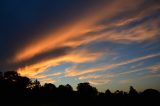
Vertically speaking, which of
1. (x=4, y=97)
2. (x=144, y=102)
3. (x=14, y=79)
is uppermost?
(x=14, y=79)

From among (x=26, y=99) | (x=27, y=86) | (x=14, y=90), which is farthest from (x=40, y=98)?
(x=27, y=86)

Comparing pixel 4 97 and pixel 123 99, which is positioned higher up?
pixel 4 97

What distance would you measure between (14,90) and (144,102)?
211 ft

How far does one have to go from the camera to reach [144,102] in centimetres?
6638

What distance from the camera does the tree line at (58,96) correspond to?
7000 centimetres

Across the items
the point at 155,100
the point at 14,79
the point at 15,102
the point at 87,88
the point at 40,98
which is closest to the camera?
the point at 155,100

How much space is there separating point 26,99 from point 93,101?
4018 centimetres

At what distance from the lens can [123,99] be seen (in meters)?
72.0

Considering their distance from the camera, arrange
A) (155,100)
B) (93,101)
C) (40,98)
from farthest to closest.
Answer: (40,98), (93,101), (155,100)

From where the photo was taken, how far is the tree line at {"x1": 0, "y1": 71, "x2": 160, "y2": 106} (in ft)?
230

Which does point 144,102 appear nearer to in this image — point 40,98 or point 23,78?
point 40,98

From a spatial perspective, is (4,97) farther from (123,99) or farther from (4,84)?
(123,99)

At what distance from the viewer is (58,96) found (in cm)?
10144

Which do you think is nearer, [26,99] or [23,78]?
[26,99]
